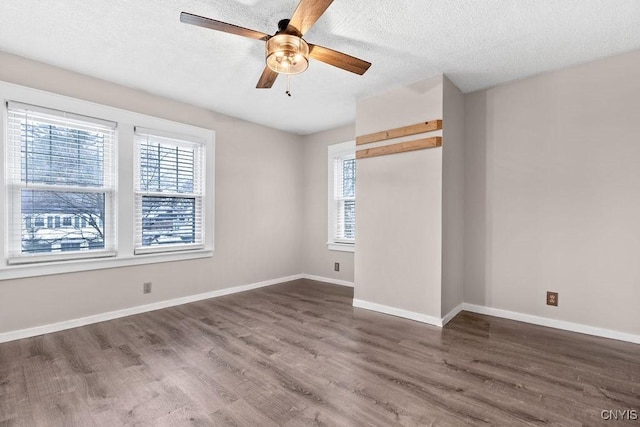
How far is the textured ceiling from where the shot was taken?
218cm

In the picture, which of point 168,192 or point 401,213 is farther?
point 168,192

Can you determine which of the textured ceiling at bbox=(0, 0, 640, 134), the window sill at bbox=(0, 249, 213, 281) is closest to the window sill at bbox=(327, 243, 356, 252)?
the window sill at bbox=(0, 249, 213, 281)

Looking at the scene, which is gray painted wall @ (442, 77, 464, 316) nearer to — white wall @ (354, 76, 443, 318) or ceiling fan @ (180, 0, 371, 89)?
white wall @ (354, 76, 443, 318)

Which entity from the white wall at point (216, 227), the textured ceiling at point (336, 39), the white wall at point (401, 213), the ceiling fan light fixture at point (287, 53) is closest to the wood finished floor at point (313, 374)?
the white wall at point (216, 227)

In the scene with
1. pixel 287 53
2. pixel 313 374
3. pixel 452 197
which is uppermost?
pixel 287 53

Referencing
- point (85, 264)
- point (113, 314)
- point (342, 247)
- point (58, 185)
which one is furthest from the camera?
point (342, 247)

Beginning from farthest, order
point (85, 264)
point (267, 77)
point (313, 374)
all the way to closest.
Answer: point (85, 264) → point (267, 77) → point (313, 374)

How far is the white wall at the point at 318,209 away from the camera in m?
5.04

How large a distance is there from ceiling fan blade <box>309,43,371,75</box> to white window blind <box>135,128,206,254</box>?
7.93 ft

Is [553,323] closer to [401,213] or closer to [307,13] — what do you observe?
[401,213]

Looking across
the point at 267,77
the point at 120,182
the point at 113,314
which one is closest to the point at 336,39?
the point at 267,77

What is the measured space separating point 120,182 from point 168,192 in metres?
0.55

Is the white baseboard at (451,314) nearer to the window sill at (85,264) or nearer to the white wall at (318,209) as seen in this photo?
the white wall at (318,209)

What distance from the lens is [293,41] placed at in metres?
2.02
